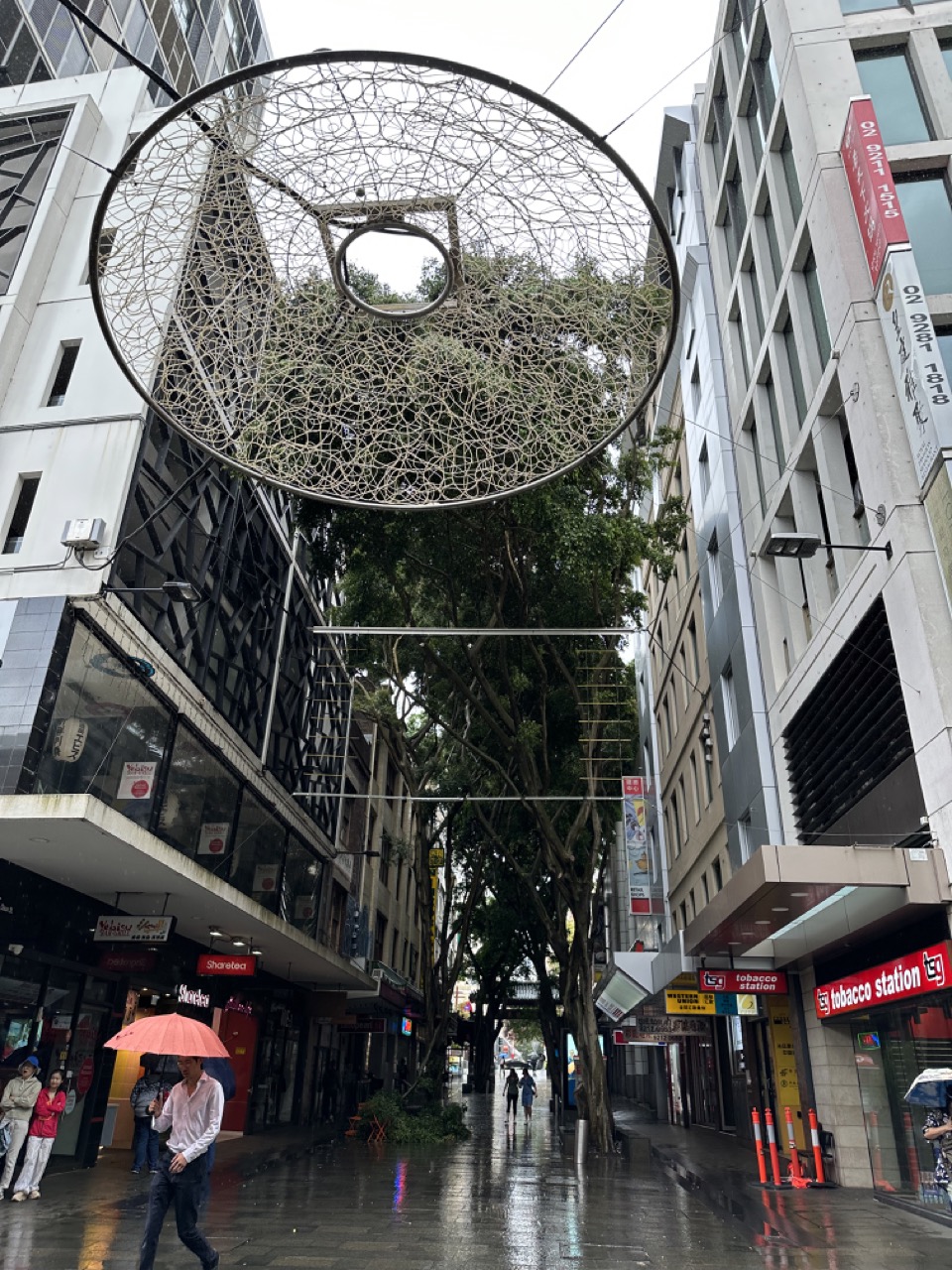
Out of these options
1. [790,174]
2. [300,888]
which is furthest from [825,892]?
[300,888]

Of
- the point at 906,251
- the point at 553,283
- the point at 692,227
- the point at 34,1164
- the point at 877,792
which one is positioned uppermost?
the point at 692,227

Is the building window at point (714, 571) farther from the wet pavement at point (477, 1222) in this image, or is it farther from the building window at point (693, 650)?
the wet pavement at point (477, 1222)

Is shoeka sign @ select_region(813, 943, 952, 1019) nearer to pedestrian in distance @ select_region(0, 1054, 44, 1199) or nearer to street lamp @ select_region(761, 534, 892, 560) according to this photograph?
street lamp @ select_region(761, 534, 892, 560)

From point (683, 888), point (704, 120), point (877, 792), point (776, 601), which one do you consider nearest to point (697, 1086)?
point (683, 888)

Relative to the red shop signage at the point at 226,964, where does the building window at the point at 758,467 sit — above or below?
above

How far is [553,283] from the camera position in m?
7.46

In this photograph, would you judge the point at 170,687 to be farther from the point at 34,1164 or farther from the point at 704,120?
the point at 704,120

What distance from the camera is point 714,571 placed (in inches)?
883

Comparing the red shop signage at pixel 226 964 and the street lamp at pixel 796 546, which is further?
the red shop signage at pixel 226 964

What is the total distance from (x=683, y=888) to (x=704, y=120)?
2193cm

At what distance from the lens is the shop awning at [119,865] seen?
440 inches

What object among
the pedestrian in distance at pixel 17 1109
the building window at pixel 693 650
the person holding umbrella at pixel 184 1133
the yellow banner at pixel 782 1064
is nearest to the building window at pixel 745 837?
the yellow banner at pixel 782 1064

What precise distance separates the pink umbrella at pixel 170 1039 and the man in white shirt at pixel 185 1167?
152 mm

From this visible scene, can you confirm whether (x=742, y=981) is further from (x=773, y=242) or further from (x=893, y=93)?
(x=893, y=93)
